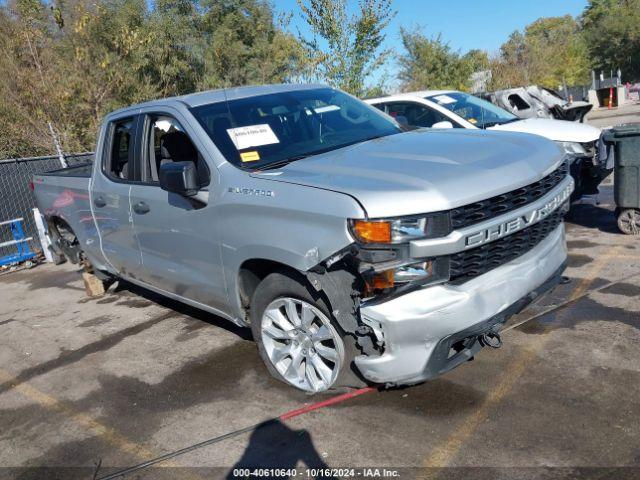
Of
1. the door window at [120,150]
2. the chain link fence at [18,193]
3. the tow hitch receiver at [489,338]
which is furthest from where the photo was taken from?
the chain link fence at [18,193]

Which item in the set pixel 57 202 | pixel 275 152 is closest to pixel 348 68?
pixel 57 202

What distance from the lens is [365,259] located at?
3090mm

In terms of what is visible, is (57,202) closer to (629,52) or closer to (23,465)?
(23,465)

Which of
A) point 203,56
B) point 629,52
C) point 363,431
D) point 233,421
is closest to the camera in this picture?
point 363,431

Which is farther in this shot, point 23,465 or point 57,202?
point 57,202

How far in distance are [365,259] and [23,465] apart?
7.77 ft

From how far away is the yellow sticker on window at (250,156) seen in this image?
13.2ft

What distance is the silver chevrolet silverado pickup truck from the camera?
3.09m

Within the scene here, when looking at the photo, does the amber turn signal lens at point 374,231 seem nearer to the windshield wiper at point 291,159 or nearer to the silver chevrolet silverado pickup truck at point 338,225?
the silver chevrolet silverado pickup truck at point 338,225

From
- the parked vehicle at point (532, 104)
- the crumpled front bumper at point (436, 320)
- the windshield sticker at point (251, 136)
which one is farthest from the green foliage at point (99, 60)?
the crumpled front bumper at point (436, 320)

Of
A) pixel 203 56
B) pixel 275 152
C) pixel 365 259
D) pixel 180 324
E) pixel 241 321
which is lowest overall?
pixel 180 324

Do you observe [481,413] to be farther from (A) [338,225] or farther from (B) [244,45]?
(B) [244,45]

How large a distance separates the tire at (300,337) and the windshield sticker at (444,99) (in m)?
6.49

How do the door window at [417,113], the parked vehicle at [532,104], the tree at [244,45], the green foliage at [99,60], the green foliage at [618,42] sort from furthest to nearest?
the green foliage at [618,42] → the tree at [244,45] → the green foliage at [99,60] → the parked vehicle at [532,104] → the door window at [417,113]
